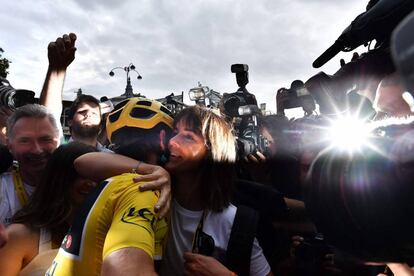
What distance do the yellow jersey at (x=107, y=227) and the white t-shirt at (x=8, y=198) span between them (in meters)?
0.93

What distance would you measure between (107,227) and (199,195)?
776 millimetres

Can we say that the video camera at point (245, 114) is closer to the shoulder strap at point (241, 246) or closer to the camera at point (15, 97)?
the shoulder strap at point (241, 246)

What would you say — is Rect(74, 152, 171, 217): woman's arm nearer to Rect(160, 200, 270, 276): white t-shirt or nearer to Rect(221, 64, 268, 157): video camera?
Rect(160, 200, 270, 276): white t-shirt

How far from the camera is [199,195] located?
2086 mm

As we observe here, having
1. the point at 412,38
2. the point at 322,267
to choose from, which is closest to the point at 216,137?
the point at 322,267

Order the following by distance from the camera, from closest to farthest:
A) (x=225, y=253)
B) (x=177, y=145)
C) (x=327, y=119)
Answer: (x=225, y=253) < (x=177, y=145) < (x=327, y=119)

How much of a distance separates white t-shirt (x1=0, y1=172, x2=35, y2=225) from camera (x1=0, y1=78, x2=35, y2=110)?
1039 mm

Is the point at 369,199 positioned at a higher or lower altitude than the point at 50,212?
higher

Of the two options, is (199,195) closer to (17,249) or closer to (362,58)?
(17,249)

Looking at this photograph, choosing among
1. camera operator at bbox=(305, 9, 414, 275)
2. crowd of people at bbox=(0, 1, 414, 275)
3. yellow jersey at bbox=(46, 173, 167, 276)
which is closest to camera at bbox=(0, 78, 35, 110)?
crowd of people at bbox=(0, 1, 414, 275)

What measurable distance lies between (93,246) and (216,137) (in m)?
1.02

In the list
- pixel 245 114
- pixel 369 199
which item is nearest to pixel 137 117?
pixel 245 114

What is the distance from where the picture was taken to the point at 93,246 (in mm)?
1360

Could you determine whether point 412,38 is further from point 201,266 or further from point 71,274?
point 201,266
